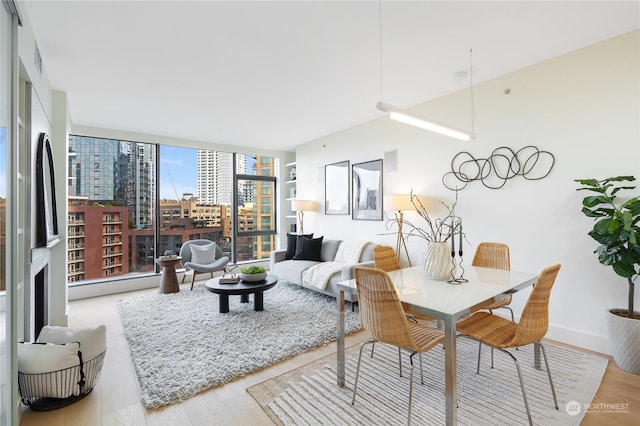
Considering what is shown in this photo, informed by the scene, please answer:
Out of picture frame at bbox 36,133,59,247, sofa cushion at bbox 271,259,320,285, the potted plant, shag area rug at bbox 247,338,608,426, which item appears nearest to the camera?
shag area rug at bbox 247,338,608,426

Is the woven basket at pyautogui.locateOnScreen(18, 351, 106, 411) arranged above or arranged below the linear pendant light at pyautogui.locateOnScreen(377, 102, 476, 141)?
below

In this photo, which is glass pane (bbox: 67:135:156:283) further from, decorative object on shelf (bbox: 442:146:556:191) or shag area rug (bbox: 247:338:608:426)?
decorative object on shelf (bbox: 442:146:556:191)

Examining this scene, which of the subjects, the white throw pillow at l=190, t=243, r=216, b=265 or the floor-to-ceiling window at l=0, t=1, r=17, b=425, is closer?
the floor-to-ceiling window at l=0, t=1, r=17, b=425

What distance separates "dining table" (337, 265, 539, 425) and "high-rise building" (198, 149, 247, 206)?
4.53 metres

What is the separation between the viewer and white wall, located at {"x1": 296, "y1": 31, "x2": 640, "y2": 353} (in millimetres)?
2532

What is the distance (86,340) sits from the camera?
6.95ft

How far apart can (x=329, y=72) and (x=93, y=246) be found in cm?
460

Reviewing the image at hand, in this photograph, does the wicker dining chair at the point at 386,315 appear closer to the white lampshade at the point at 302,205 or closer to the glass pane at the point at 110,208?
the white lampshade at the point at 302,205

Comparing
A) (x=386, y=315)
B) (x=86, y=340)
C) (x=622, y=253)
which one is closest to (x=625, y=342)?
(x=622, y=253)

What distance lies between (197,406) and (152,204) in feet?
13.9

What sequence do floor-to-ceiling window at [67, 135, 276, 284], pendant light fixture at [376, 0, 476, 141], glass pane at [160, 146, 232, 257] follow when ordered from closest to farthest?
pendant light fixture at [376, 0, 476, 141] → floor-to-ceiling window at [67, 135, 276, 284] → glass pane at [160, 146, 232, 257]

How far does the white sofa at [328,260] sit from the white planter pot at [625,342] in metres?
2.29

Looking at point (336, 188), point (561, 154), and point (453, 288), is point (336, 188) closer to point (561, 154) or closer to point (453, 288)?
point (561, 154)

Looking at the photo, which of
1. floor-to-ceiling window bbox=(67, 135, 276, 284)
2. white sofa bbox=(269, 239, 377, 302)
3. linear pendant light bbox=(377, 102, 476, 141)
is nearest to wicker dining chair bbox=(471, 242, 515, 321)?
linear pendant light bbox=(377, 102, 476, 141)
